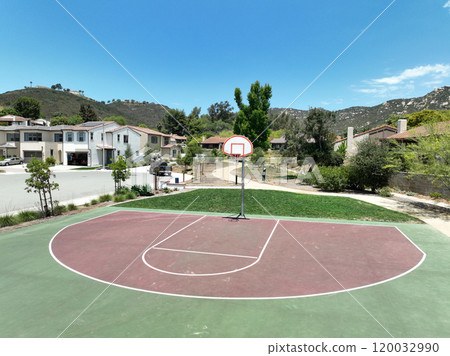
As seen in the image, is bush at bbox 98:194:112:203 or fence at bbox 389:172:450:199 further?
fence at bbox 389:172:450:199

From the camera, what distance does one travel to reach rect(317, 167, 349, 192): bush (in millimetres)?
24411

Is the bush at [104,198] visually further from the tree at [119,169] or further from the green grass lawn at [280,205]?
the green grass lawn at [280,205]

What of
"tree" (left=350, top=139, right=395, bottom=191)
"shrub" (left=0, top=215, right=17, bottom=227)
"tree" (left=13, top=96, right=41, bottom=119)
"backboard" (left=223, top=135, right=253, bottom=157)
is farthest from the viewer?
"tree" (left=13, top=96, right=41, bottom=119)

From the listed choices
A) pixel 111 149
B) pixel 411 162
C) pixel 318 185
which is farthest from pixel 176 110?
pixel 411 162

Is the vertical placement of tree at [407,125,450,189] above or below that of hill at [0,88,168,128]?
below

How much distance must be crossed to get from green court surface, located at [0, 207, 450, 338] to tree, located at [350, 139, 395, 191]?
54.1 feet

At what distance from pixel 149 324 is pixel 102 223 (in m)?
9.20

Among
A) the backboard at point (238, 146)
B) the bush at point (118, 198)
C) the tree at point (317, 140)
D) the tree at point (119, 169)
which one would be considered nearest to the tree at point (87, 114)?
the tree at point (317, 140)

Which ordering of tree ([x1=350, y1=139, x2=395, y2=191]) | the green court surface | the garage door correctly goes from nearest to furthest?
the green court surface < tree ([x1=350, y1=139, x2=395, y2=191]) < the garage door

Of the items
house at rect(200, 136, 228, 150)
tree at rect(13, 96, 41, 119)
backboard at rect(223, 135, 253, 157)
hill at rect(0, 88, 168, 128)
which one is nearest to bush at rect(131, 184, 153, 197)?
backboard at rect(223, 135, 253, 157)

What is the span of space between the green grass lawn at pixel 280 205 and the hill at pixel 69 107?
114 metres

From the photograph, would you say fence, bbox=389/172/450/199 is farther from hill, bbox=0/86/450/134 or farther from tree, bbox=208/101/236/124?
tree, bbox=208/101/236/124
